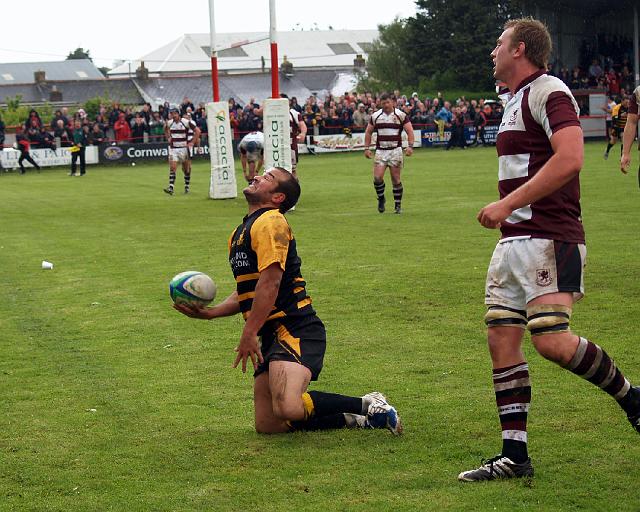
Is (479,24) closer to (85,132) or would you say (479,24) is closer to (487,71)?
(487,71)

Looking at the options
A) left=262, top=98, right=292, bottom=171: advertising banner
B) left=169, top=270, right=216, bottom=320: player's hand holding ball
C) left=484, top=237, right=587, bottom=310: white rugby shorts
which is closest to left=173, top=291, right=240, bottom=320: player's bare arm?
left=169, top=270, right=216, bottom=320: player's hand holding ball

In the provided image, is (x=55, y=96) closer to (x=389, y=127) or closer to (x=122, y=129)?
(x=122, y=129)

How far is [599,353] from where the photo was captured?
5.04 m

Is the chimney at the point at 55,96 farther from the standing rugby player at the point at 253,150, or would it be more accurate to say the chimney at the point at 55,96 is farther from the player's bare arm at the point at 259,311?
the player's bare arm at the point at 259,311

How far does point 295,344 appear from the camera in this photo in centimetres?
614

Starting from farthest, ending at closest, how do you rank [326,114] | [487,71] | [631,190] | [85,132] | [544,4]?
[487,71]
[544,4]
[326,114]
[85,132]
[631,190]

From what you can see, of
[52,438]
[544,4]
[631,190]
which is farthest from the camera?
[544,4]

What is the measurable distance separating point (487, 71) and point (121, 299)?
189ft

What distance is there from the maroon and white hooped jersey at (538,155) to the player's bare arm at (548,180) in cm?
18

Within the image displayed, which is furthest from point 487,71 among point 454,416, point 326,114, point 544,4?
point 454,416

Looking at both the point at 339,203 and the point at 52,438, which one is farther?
the point at 339,203

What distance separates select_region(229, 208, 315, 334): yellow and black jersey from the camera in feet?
19.4

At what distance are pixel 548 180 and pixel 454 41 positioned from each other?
64.1 metres

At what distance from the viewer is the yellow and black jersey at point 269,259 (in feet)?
19.4
